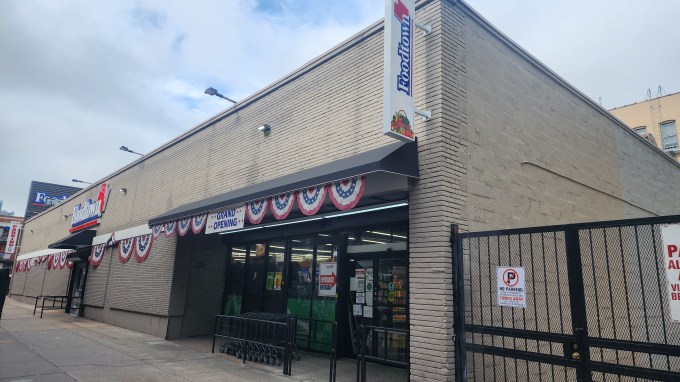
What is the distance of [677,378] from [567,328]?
3.91 metres

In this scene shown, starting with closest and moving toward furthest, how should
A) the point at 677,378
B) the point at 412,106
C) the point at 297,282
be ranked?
the point at 677,378 → the point at 412,106 → the point at 297,282

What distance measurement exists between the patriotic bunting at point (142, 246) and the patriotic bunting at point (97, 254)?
4.54 m

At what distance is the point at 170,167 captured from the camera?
15.2 meters

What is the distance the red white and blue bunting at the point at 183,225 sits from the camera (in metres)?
11.1

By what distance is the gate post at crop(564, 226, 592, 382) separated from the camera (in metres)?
4.93

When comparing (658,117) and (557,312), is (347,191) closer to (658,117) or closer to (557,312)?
(557,312)

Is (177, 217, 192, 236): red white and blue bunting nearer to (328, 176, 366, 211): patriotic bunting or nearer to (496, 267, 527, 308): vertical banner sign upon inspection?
(328, 176, 366, 211): patriotic bunting

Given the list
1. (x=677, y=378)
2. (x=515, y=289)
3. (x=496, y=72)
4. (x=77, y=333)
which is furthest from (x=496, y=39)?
(x=77, y=333)

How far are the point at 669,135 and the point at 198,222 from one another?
29.5 metres

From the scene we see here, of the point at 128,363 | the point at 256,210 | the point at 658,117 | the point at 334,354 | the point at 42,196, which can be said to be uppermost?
the point at 658,117

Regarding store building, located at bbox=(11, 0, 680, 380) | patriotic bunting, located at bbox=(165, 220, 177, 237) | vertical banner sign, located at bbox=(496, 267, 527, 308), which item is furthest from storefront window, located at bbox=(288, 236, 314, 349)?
vertical banner sign, located at bbox=(496, 267, 527, 308)

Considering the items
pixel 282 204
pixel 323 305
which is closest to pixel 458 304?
pixel 282 204

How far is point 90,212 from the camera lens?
850 inches

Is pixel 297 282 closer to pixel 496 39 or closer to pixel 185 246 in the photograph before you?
pixel 185 246
